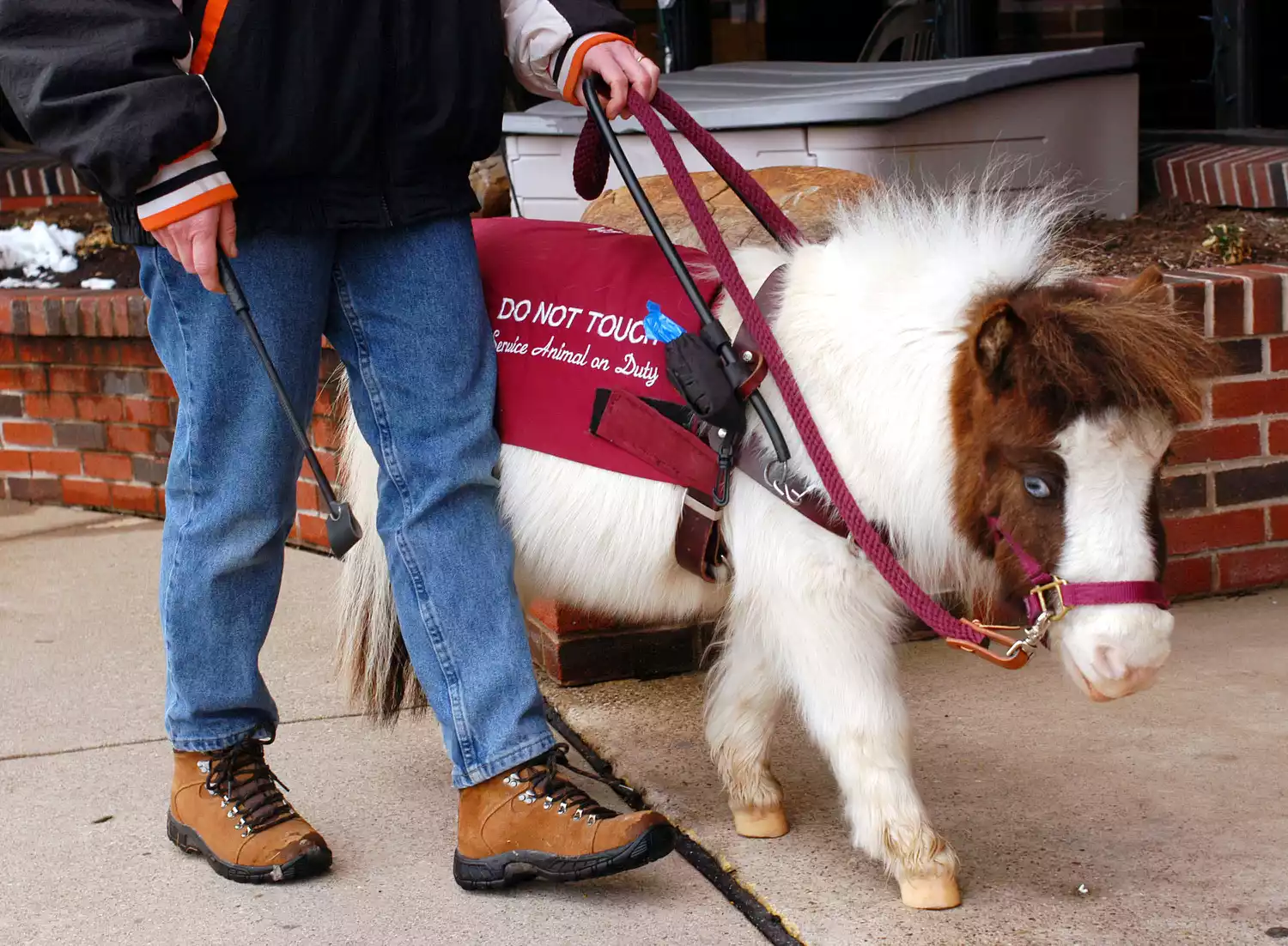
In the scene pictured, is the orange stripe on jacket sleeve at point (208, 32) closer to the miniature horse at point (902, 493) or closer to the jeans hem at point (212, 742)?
the miniature horse at point (902, 493)

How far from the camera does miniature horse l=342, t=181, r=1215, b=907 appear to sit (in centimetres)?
216

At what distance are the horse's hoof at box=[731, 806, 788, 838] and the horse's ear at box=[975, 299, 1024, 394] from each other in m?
0.99

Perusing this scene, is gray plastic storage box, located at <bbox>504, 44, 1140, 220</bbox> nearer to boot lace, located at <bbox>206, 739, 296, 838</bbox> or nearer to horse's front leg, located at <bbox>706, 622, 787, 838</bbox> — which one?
horse's front leg, located at <bbox>706, 622, 787, 838</bbox>

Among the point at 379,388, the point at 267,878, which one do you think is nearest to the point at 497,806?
the point at 267,878

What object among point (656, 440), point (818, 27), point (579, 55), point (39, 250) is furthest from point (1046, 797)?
point (818, 27)

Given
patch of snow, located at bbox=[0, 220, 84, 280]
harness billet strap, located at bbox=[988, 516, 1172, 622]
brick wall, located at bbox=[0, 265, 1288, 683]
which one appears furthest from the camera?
patch of snow, located at bbox=[0, 220, 84, 280]

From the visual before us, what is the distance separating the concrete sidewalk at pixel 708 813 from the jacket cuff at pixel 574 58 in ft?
4.56

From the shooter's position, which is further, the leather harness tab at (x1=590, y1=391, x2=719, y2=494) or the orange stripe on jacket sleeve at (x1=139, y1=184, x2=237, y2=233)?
the leather harness tab at (x1=590, y1=391, x2=719, y2=494)

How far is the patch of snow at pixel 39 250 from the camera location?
5625 millimetres

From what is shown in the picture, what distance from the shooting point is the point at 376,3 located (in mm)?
2379

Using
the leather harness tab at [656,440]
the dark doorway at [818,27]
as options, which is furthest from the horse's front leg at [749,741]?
the dark doorway at [818,27]

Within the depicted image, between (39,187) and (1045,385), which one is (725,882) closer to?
(1045,385)

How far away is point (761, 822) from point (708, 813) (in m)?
0.15

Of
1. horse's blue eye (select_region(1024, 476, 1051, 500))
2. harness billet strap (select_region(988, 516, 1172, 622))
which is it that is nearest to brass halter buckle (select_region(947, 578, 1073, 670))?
harness billet strap (select_region(988, 516, 1172, 622))
